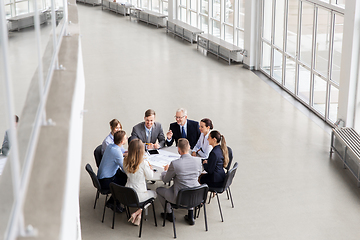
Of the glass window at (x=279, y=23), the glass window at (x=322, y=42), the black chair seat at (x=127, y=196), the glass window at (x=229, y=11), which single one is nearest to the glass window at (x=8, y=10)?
the black chair seat at (x=127, y=196)

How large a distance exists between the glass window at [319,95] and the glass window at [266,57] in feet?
9.84

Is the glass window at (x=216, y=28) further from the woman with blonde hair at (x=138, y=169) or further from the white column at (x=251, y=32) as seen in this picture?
the woman with blonde hair at (x=138, y=169)

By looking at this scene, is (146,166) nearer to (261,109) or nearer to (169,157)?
(169,157)

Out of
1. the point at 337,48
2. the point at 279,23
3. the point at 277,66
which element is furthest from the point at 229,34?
the point at 337,48

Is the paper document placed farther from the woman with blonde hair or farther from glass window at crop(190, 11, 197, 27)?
glass window at crop(190, 11, 197, 27)

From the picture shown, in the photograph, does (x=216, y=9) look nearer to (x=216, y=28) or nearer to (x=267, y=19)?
(x=216, y=28)

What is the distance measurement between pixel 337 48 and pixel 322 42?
25.1 inches

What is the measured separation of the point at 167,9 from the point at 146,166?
681 inches

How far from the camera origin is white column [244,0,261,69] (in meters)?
13.2

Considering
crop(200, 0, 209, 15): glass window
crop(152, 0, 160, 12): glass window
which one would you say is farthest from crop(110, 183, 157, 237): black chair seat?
crop(152, 0, 160, 12): glass window

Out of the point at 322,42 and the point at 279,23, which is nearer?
the point at 322,42

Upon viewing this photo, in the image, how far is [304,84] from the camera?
35.8 feet

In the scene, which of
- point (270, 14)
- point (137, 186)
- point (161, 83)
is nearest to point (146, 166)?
point (137, 186)

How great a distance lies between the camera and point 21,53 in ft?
6.36
